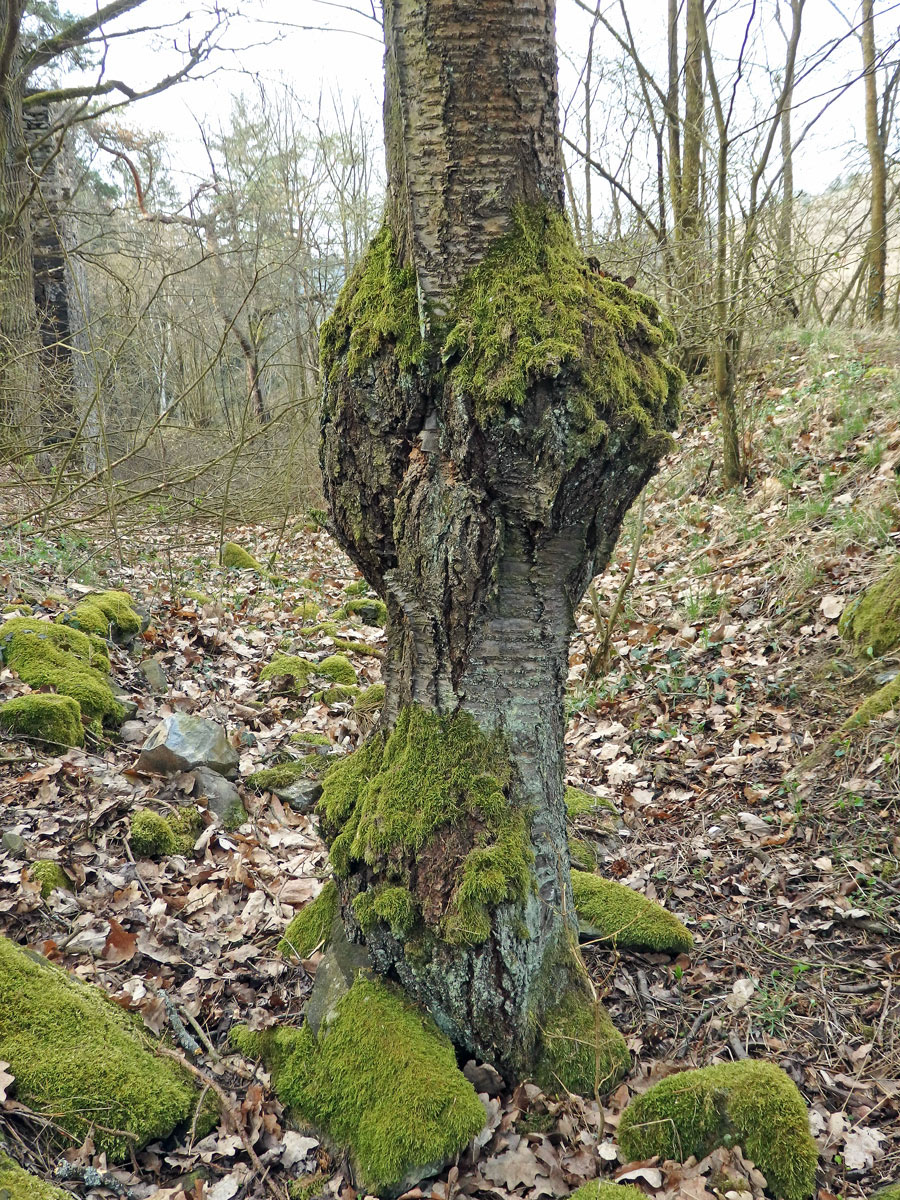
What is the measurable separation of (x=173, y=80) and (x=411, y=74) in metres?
10.6

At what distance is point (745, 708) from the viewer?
5031 mm

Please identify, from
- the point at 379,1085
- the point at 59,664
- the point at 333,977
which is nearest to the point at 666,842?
the point at 333,977

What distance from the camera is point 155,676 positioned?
228 inches

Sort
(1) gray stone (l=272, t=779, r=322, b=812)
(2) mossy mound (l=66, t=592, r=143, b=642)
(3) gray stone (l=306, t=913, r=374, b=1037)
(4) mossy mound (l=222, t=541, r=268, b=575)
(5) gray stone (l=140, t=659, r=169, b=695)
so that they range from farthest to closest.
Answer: (4) mossy mound (l=222, t=541, r=268, b=575) → (2) mossy mound (l=66, t=592, r=143, b=642) → (5) gray stone (l=140, t=659, r=169, b=695) → (1) gray stone (l=272, t=779, r=322, b=812) → (3) gray stone (l=306, t=913, r=374, b=1037)

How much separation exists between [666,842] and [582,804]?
0.50m

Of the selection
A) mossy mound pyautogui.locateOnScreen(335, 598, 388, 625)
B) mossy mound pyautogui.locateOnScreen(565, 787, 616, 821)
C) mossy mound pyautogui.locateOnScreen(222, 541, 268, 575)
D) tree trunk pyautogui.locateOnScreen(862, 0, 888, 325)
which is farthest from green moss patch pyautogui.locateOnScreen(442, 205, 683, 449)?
tree trunk pyautogui.locateOnScreen(862, 0, 888, 325)

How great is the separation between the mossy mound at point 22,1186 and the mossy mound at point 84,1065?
34 centimetres

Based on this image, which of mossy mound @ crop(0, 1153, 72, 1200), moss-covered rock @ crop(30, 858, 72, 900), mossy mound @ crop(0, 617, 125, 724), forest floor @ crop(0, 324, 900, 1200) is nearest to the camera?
mossy mound @ crop(0, 1153, 72, 1200)

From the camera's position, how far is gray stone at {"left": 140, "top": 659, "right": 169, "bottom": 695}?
226 inches

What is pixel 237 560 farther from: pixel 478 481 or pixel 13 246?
pixel 478 481

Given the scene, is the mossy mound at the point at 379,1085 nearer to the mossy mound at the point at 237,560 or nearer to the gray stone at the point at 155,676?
the gray stone at the point at 155,676

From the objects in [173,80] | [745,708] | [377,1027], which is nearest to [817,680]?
[745,708]

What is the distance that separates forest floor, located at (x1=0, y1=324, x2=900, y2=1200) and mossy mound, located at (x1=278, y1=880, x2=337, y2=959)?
77mm

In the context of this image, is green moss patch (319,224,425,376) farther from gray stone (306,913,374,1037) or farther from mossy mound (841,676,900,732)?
mossy mound (841,676,900,732)
